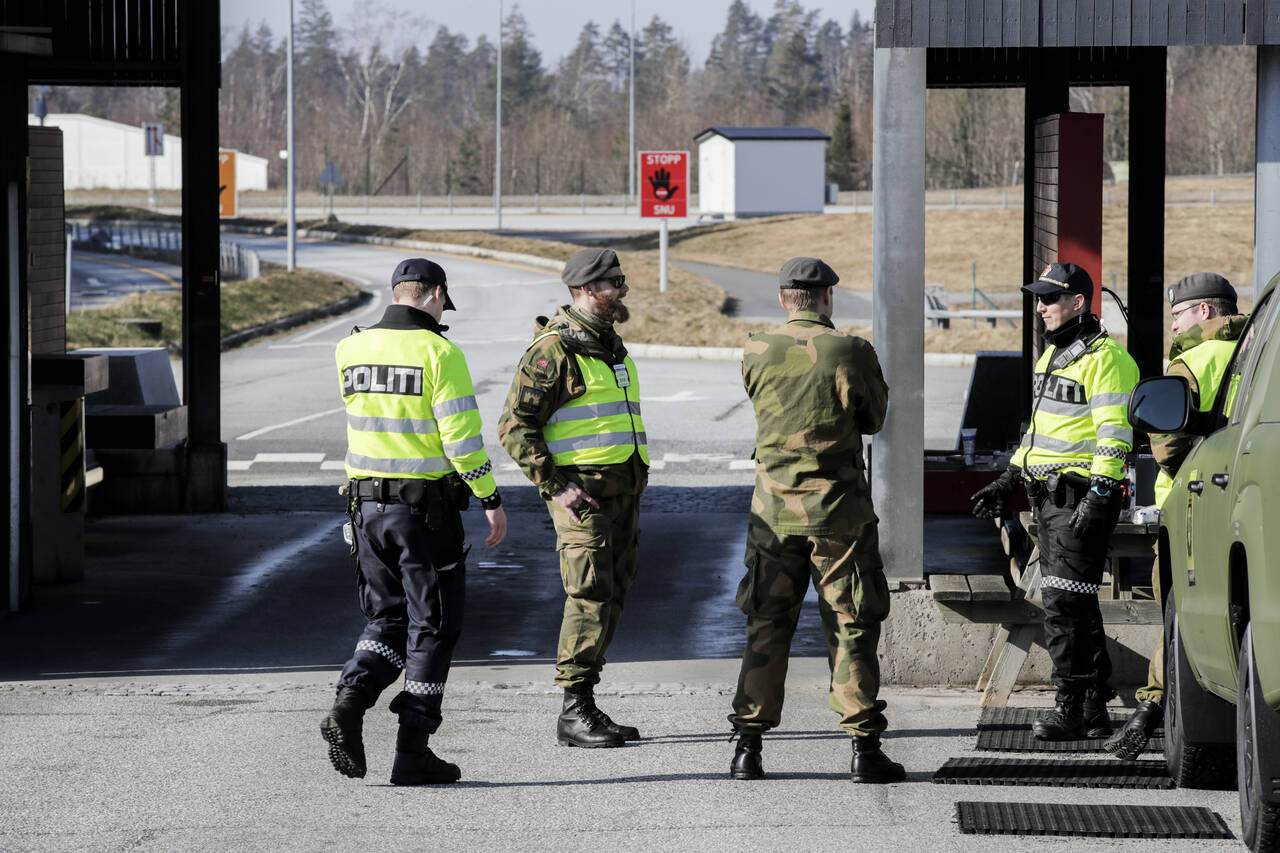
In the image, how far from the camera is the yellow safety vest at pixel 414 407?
638 cm

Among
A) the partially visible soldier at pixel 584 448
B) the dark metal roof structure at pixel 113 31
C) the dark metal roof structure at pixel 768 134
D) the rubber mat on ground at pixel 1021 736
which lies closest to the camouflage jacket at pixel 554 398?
the partially visible soldier at pixel 584 448

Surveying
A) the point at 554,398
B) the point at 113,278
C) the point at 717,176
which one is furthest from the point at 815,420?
the point at 717,176

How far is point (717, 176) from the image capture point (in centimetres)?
6391

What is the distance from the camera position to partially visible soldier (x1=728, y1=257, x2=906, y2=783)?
6363 mm

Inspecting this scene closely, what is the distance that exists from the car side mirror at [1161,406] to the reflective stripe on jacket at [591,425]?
1.88 meters

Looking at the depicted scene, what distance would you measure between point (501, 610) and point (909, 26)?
4.13 m

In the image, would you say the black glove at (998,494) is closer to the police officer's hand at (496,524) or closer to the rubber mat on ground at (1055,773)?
the rubber mat on ground at (1055,773)

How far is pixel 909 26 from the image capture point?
7965 mm

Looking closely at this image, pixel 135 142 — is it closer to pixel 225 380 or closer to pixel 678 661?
pixel 225 380

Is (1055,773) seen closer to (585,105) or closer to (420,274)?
(420,274)

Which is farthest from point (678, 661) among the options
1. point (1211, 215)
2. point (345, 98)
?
point (345, 98)

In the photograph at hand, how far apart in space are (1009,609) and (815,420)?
160 cm

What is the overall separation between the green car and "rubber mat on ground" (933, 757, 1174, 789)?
140 millimetres

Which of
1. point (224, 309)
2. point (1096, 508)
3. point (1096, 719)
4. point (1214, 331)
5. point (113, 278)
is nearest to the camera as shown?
point (1096, 508)
